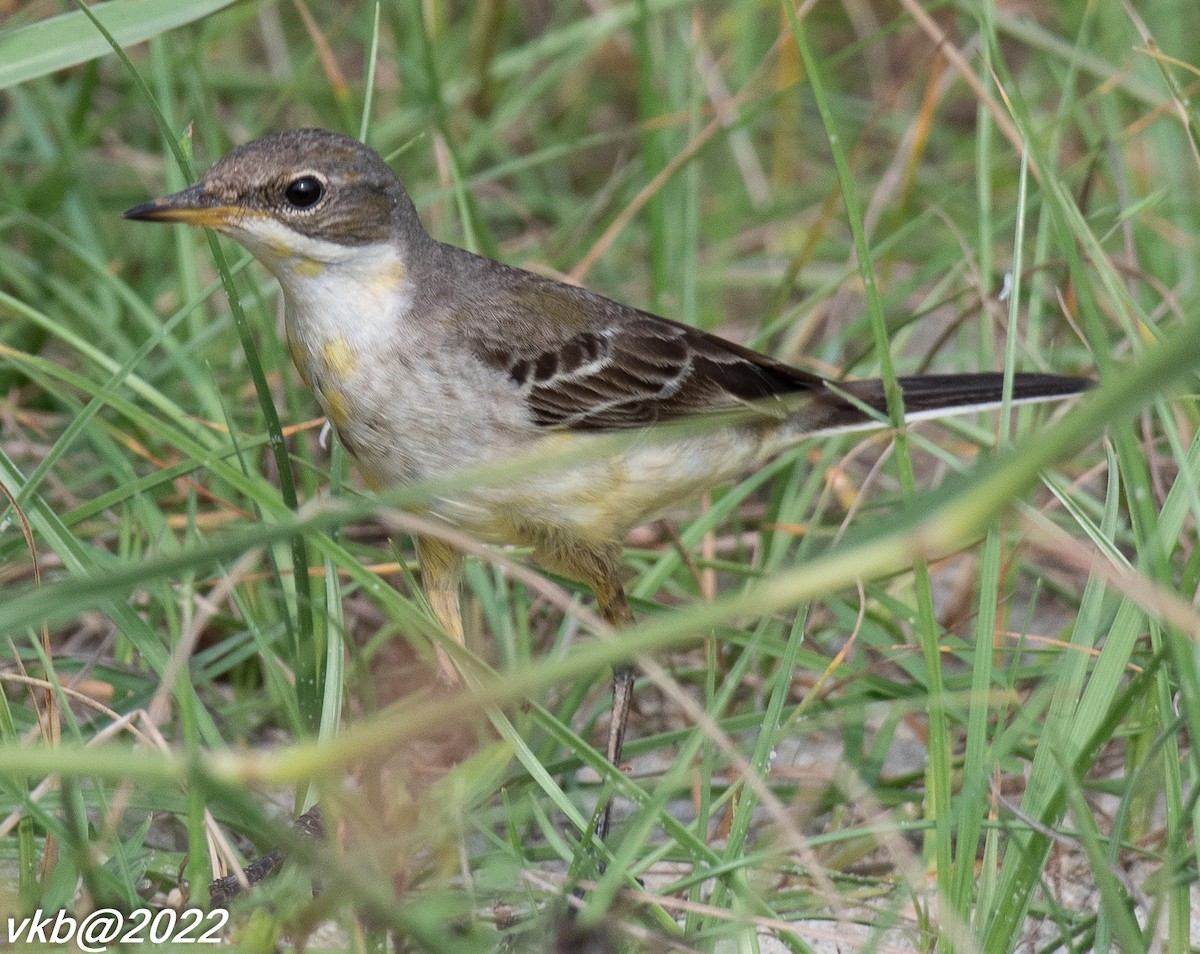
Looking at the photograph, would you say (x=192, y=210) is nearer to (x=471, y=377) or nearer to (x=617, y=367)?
(x=471, y=377)

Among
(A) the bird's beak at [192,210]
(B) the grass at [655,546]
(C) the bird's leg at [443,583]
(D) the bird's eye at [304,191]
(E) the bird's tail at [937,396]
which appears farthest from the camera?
(E) the bird's tail at [937,396]

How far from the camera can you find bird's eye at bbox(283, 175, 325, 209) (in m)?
3.62

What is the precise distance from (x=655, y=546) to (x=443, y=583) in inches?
47.5

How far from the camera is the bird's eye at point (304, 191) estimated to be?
11.9 ft

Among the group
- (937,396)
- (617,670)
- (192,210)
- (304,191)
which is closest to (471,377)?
(304,191)

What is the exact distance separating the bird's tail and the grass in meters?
0.14

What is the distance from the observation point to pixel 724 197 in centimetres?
698

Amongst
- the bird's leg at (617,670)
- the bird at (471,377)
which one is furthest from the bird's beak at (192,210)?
the bird's leg at (617,670)

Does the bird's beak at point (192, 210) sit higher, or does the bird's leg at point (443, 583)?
the bird's beak at point (192, 210)

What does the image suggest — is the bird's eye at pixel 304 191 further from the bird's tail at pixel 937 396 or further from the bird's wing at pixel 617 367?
the bird's tail at pixel 937 396

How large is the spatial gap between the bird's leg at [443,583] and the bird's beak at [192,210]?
0.98 meters

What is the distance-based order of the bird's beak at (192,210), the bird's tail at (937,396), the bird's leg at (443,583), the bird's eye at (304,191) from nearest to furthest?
the bird's beak at (192,210)
the bird's eye at (304,191)
the bird's leg at (443,583)
the bird's tail at (937,396)

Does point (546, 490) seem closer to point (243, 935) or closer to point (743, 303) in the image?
point (243, 935)

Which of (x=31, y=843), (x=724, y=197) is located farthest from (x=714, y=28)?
(x=31, y=843)
